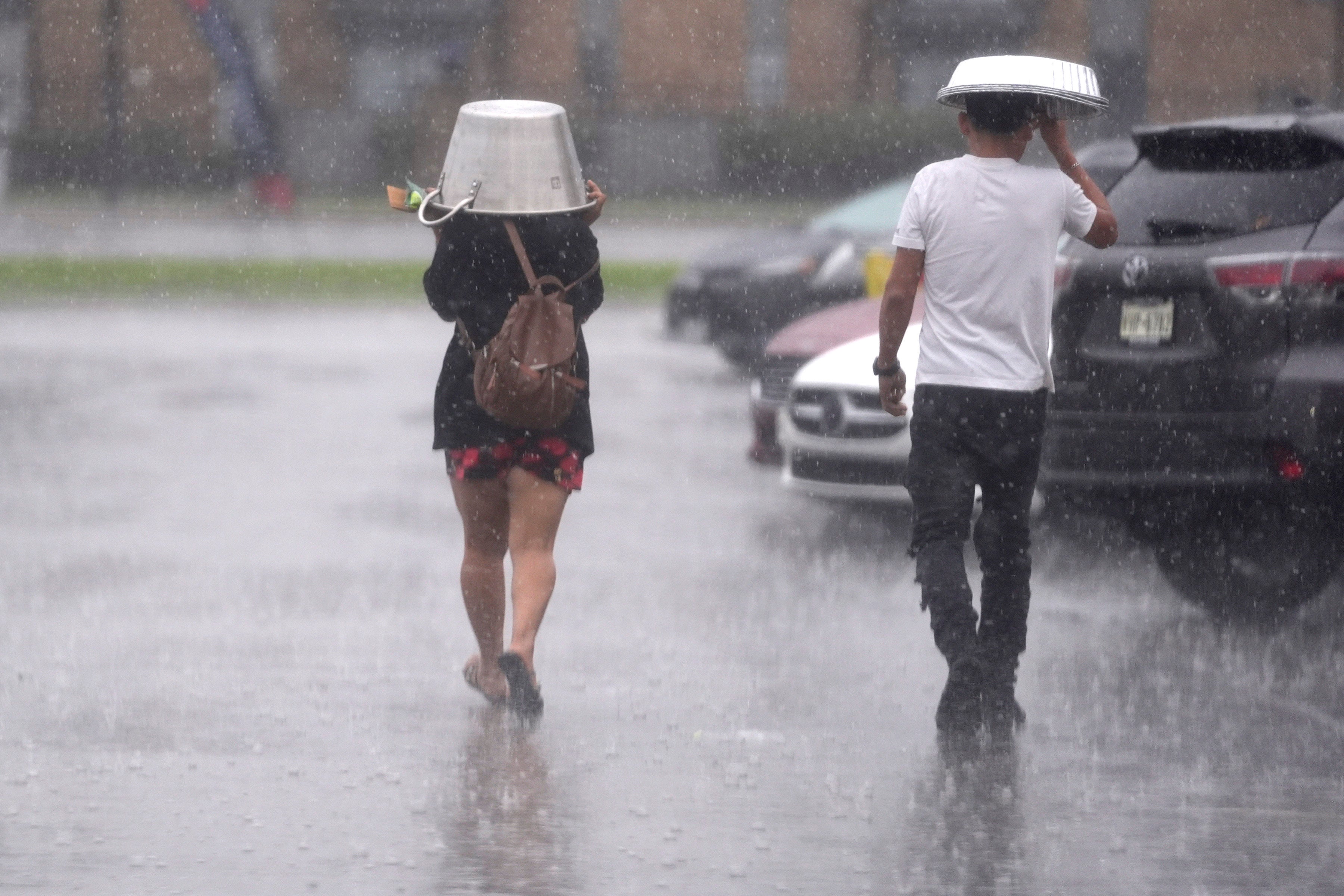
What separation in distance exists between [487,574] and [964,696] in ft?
4.27

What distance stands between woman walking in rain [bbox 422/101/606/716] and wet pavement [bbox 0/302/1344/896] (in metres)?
0.28

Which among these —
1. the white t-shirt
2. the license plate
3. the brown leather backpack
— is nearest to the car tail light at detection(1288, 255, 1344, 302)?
the license plate

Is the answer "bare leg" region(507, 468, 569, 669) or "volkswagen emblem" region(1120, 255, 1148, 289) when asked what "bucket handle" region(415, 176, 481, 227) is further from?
"volkswagen emblem" region(1120, 255, 1148, 289)

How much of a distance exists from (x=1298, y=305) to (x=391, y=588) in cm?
310

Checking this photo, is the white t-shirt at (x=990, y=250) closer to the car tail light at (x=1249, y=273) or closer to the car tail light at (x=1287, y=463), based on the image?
the car tail light at (x=1249, y=273)

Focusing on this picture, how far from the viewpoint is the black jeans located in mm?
5949

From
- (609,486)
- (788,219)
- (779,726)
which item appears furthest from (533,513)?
(788,219)

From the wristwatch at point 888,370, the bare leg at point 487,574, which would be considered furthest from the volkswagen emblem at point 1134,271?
the bare leg at point 487,574

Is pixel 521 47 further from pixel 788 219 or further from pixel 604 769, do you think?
pixel 604 769

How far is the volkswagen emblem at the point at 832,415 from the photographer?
8766 millimetres

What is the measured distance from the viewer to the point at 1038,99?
5.90 meters

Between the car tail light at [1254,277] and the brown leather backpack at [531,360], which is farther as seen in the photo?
the car tail light at [1254,277]

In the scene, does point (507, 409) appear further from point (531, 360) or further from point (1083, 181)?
point (1083, 181)

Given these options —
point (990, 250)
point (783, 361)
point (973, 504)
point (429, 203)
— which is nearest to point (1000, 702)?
point (973, 504)
